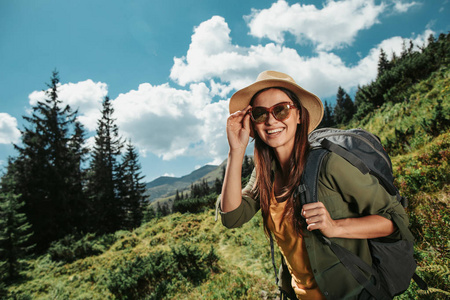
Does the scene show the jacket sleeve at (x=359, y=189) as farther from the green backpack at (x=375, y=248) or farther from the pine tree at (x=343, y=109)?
the pine tree at (x=343, y=109)

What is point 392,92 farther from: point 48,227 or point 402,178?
point 48,227

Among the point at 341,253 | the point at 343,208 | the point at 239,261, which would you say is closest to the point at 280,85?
the point at 343,208

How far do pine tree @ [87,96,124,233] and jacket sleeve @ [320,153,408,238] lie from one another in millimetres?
24625

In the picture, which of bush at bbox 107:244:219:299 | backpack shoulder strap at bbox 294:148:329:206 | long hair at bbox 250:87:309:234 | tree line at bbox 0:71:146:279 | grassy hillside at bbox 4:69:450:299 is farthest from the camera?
tree line at bbox 0:71:146:279

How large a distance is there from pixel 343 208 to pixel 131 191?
34.4 m

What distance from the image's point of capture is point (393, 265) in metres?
1.37

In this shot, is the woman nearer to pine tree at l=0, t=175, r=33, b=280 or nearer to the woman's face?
the woman's face

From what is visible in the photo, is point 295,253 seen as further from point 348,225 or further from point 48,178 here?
point 48,178

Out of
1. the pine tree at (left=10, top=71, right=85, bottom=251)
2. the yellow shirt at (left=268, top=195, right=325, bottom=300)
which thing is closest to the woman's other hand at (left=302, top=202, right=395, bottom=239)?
the yellow shirt at (left=268, top=195, right=325, bottom=300)

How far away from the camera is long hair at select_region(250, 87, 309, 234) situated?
5.27 feet

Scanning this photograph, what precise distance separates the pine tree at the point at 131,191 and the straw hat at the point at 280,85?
Answer: 94.9 feet

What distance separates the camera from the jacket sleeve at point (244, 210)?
5.95 ft

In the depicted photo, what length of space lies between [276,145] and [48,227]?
25174mm

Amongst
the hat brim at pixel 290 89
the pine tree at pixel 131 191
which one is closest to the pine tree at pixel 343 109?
the pine tree at pixel 131 191
